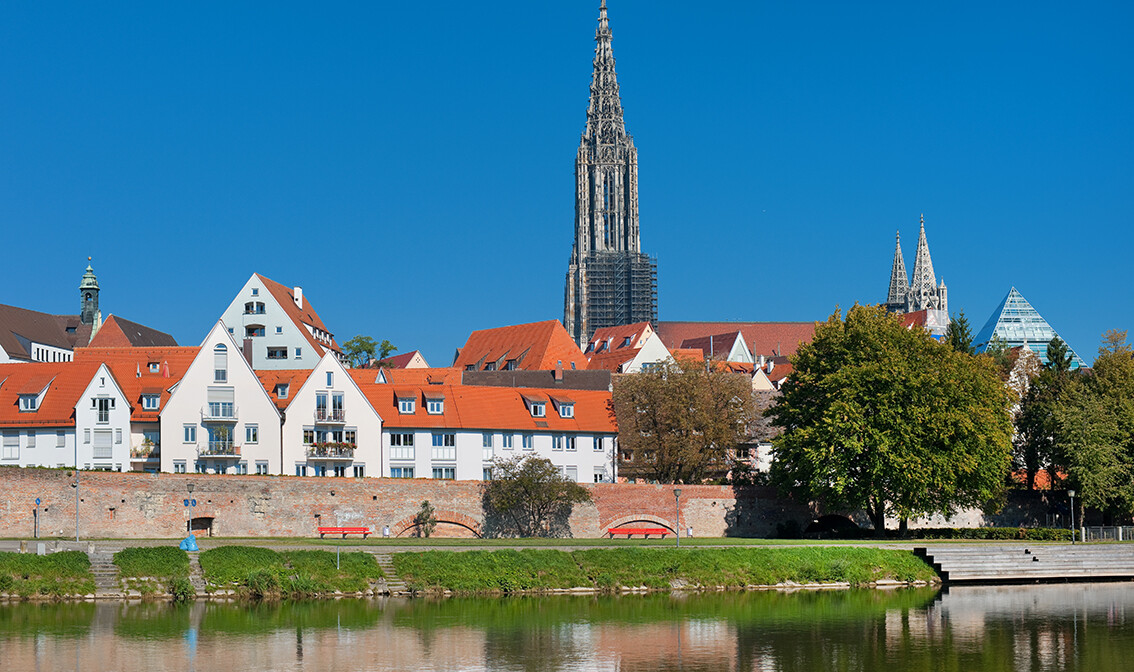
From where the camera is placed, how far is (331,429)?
71500 mm

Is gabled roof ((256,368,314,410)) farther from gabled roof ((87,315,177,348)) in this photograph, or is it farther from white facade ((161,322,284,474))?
gabled roof ((87,315,177,348))

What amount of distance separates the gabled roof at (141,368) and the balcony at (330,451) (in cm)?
776

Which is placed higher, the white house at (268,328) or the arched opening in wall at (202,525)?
the white house at (268,328)

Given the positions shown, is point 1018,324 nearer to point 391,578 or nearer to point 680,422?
point 680,422

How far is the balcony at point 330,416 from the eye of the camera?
232 ft

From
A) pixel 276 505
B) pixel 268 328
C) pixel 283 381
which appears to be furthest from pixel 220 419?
pixel 268 328

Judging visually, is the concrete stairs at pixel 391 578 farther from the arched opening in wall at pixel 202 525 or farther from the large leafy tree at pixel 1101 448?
the large leafy tree at pixel 1101 448

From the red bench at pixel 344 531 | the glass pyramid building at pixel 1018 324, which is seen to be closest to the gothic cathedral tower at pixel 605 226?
the glass pyramid building at pixel 1018 324

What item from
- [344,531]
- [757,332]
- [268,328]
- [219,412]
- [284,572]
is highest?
[757,332]

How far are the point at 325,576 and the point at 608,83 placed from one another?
148m

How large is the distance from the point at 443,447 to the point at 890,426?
76.8 ft

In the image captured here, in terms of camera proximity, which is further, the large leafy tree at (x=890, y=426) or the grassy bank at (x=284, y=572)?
the large leafy tree at (x=890, y=426)

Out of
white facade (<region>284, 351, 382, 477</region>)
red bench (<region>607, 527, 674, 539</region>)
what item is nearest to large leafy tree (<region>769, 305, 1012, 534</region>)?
red bench (<region>607, 527, 674, 539</region>)

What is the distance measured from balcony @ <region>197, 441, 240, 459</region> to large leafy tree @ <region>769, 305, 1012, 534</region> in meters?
27.4
